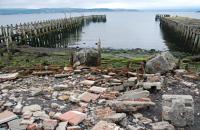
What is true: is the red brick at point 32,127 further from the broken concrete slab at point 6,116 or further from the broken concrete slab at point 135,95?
the broken concrete slab at point 135,95

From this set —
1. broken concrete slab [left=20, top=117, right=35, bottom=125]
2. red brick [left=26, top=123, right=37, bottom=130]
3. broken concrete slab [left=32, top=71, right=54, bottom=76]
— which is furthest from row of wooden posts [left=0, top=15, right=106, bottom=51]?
red brick [left=26, top=123, right=37, bottom=130]

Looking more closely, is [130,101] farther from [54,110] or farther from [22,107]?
[22,107]

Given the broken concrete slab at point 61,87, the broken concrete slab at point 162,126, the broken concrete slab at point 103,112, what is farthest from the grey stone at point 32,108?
the broken concrete slab at point 162,126

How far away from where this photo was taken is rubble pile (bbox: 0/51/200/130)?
6.73 m

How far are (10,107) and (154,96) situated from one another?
3.45 metres

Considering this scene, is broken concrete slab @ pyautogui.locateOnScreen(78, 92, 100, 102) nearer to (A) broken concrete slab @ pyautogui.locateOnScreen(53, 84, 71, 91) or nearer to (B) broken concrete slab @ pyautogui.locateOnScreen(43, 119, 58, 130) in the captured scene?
(A) broken concrete slab @ pyautogui.locateOnScreen(53, 84, 71, 91)

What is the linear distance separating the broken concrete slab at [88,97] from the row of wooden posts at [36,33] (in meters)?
14.0

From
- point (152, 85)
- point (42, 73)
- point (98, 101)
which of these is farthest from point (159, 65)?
point (42, 73)

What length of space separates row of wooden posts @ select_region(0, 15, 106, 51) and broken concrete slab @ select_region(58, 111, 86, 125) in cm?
1511

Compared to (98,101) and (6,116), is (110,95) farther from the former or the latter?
(6,116)

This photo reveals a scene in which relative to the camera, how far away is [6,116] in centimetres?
705

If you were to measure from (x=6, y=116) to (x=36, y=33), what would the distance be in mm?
27642

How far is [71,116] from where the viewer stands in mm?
6969

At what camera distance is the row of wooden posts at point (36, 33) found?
27427 millimetres
